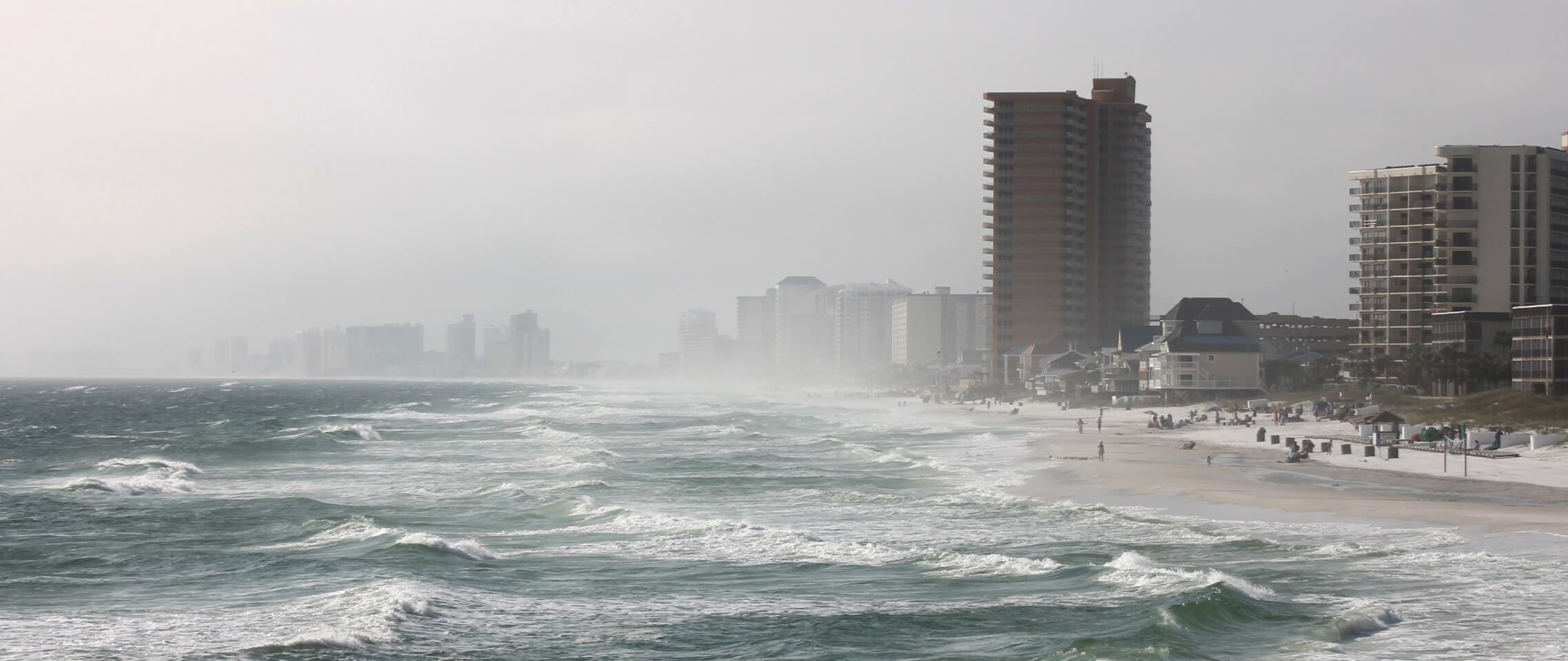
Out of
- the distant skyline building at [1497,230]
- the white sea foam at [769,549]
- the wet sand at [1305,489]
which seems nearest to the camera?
the white sea foam at [769,549]

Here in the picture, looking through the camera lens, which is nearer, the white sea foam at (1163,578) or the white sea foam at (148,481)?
the white sea foam at (1163,578)

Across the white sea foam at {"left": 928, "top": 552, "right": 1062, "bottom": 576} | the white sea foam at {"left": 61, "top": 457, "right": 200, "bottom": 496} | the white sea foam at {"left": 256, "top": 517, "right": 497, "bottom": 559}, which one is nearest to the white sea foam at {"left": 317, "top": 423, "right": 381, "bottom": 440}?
the white sea foam at {"left": 61, "top": 457, "right": 200, "bottom": 496}

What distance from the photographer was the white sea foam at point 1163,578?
28.7 metres

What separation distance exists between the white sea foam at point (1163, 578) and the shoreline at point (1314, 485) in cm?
1113

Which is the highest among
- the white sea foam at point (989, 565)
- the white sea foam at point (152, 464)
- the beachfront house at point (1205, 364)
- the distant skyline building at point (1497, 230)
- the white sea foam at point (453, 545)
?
the distant skyline building at point (1497, 230)

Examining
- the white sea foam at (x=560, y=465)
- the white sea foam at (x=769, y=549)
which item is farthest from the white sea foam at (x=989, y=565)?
the white sea foam at (x=560, y=465)

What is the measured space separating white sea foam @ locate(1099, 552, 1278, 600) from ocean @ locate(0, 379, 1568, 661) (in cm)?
11

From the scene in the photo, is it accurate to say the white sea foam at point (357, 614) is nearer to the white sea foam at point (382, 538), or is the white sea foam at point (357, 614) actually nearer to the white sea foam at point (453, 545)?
the white sea foam at point (453, 545)

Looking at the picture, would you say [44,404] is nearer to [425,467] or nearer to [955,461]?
[425,467]

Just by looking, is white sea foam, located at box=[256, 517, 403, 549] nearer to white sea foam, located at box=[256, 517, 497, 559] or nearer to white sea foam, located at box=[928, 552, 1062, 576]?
white sea foam, located at box=[256, 517, 497, 559]

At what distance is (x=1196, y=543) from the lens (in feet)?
118

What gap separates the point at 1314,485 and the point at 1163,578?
938 inches

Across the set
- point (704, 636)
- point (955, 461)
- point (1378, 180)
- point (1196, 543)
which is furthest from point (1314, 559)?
point (1378, 180)

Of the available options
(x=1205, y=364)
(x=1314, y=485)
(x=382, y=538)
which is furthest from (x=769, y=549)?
(x=1205, y=364)
